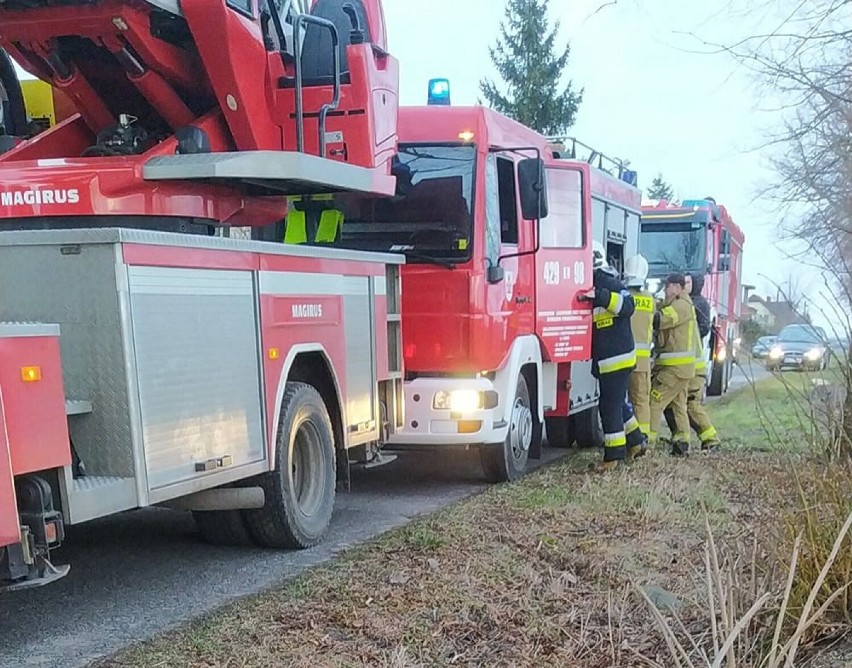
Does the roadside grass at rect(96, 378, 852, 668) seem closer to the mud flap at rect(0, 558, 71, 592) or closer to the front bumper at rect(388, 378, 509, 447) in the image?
the mud flap at rect(0, 558, 71, 592)

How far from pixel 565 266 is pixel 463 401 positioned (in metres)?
2.01

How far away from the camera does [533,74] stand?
108 ft

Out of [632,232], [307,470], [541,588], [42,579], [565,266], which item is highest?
[632,232]

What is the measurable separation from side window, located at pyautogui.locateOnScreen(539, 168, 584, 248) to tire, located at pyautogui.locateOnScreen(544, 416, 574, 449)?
221 cm

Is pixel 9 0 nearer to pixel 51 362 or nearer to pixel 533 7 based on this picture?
pixel 51 362

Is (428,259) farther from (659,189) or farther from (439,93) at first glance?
(659,189)

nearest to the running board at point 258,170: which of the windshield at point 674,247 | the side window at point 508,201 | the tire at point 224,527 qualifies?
the tire at point 224,527

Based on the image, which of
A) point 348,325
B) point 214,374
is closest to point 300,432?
point 348,325

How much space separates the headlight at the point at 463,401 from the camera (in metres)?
7.00

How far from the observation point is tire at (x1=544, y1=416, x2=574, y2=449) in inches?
392

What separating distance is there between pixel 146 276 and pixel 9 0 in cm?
178

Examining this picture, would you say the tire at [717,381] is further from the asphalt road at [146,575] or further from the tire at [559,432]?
the asphalt road at [146,575]

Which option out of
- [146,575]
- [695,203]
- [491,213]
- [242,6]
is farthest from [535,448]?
[695,203]

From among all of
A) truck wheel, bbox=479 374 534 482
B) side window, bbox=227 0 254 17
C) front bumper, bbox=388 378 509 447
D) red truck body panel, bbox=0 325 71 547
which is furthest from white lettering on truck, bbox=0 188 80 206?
truck wheel, bbox=479 374 534 482
